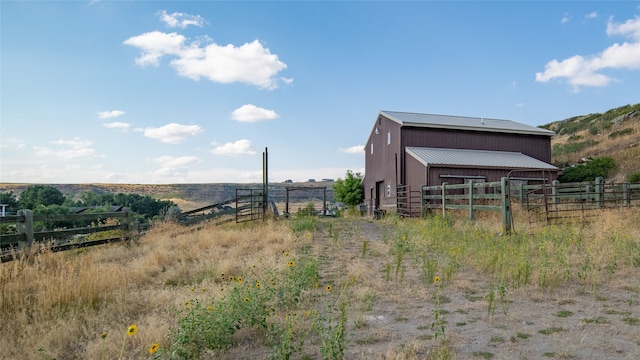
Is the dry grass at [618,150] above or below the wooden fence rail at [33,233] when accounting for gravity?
above

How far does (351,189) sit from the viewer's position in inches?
1320

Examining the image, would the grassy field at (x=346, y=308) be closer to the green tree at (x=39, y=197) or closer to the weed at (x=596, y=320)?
the weed at (x=596, y=320)

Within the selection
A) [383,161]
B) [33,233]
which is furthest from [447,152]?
[33,233]

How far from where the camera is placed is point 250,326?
4.21 metres

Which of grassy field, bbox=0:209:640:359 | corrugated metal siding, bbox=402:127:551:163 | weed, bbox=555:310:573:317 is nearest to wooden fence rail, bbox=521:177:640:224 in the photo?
grassy field, bbox=0:209:640:359

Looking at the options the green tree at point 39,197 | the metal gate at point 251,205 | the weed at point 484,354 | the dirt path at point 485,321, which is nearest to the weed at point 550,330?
the dirt path at point 485,321

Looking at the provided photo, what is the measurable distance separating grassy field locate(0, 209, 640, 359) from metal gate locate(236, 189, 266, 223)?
11.4 metres

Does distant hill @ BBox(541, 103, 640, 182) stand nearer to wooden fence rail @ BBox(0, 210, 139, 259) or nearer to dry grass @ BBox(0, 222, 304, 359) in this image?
dry grass @ BBox(0, 222, 304, 359)

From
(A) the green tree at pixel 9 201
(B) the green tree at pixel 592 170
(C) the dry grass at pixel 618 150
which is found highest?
(C) the dry grass at pixel 618 150

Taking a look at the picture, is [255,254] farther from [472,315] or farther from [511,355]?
[511,355]

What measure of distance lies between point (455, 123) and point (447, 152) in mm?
2848

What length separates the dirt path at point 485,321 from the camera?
3.63m

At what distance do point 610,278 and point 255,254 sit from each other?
663 centimetres

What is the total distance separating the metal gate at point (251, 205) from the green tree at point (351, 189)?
12.9 metres
